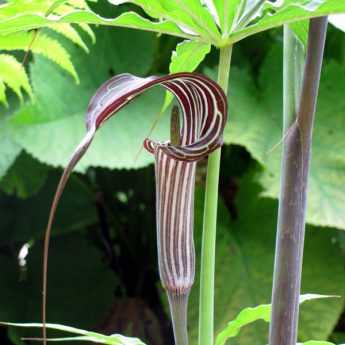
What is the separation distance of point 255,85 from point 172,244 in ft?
3.05

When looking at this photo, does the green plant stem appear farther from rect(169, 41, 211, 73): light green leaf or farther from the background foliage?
the background foliage

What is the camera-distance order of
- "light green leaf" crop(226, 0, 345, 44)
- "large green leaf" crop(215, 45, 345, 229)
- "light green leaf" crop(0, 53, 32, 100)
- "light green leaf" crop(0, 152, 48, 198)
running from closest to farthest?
1. "light green leaf" crop(226, 0, 345, 44)
2. "light green leaf" crop(0, 53, 32, 100)
3. "large green leaf" crop(215, 45, 345, 229)
4. "light green leaf" crop(0, 152, 48, 198)

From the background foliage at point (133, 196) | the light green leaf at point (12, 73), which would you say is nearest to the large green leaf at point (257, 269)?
the background foliage at point (133, 196)

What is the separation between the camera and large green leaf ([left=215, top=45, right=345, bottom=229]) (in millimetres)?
961

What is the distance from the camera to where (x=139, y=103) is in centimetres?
119

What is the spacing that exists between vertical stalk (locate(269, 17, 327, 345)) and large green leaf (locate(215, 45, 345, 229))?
60 cm

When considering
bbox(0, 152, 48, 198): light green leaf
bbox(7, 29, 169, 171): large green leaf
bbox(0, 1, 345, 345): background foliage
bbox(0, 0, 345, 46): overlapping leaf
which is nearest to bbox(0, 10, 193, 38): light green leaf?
bbox(0, 0, 345, 46): overlapping leaf

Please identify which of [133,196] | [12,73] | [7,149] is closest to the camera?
[12,73]

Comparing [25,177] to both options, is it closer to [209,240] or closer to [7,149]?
[7,149]

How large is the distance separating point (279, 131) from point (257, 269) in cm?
24

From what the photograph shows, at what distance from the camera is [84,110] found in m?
1.12

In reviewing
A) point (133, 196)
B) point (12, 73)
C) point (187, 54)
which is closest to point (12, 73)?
point (12, 73)

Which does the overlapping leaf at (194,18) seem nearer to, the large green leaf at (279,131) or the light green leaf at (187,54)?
the light green leaf at (187,54)

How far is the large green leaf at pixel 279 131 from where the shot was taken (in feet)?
3.15
